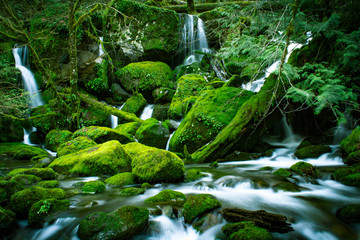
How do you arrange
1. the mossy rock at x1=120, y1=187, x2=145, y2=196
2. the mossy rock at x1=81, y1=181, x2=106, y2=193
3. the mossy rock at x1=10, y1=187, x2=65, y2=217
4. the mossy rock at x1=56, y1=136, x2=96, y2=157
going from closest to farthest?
the mossy rock at x1=10, y1=187, x2=65, y2=217 → the mossy rock at x1=120, y1=187, x2=145, y2=196 → the mossy rock at x1=81, y1=181, x2=106, y2=193 → the mossy rock at x1=56, y1=136, x2=96, y2=157

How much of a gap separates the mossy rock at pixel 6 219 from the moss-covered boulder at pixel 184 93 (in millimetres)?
8215

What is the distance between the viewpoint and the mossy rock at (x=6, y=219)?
294 cm

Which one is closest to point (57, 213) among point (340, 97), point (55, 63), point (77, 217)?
point (77, 217)

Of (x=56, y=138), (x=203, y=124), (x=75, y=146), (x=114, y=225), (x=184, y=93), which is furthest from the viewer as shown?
(x=184, y=93)

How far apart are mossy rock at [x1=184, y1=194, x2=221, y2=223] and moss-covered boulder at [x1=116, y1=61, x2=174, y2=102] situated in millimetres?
11092

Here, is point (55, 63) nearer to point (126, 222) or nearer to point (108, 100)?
point (108, 100)

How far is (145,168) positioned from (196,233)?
216 cm

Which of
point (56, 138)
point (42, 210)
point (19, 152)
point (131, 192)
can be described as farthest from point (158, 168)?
point (56, 138)

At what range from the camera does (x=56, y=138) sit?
969cm

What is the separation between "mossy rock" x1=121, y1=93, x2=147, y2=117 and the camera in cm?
1250

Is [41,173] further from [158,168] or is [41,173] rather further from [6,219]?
[158,168]

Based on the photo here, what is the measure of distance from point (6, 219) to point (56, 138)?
7429 mm

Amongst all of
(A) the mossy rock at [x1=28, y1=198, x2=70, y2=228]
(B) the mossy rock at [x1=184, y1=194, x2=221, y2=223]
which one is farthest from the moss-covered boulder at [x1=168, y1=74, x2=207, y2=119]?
(A) the mossy rock at [x1=28, y1=198, x2=70, y2=228]

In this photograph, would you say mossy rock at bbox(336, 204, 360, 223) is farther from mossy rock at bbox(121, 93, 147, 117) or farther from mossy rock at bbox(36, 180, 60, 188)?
mossy rock at bbox(121, 93, 147, 117)
